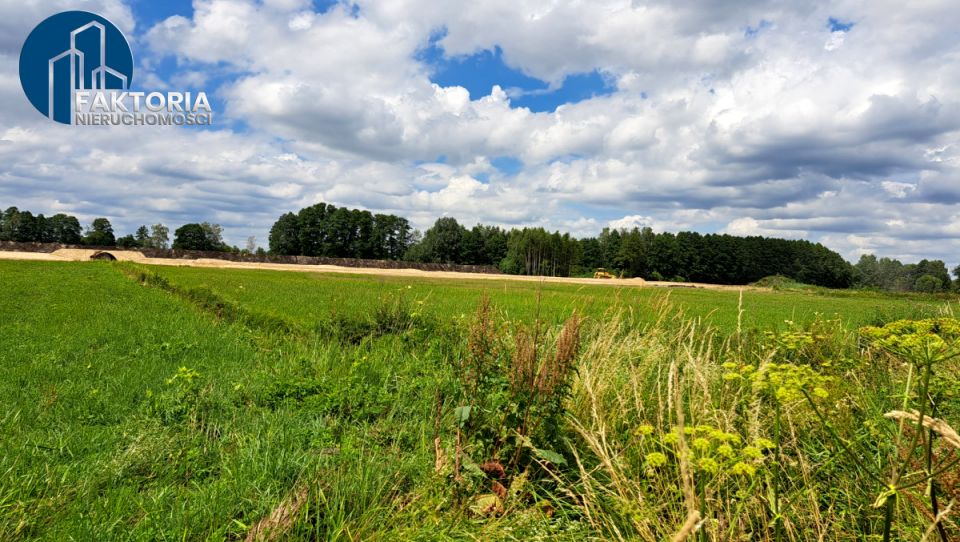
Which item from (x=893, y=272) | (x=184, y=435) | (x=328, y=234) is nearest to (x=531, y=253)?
(x=328, y=234)

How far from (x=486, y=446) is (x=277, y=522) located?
5.33ft

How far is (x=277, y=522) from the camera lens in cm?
314

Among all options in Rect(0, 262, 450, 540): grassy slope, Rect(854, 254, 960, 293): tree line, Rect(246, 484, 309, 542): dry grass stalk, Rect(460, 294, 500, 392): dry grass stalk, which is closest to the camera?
Rect(246, 484, 309, 542): dry grass stalk

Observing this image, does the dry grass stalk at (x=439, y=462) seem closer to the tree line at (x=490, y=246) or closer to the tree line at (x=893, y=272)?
the tree line at (x=490, y=246)

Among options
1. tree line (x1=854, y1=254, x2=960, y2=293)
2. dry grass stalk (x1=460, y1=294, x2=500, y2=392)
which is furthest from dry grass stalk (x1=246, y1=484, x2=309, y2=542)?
tree line (x1=854, y1=254, x2=960, y2=293)

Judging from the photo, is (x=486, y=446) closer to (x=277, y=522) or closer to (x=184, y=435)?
(x=277, y=522)

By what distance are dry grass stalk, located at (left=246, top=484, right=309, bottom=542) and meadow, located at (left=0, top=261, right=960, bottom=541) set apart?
0.02m

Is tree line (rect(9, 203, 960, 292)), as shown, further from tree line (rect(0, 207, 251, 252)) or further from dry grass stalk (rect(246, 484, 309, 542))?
dry grass stalk (rect(246, 484, 309, 542))

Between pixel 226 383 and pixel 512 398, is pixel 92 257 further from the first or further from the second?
pixel 512 398

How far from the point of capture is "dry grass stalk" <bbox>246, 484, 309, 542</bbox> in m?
3.05

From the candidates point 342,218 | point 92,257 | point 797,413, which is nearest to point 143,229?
point 342,218

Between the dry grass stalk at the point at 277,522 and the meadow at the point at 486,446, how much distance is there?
0.7 inches

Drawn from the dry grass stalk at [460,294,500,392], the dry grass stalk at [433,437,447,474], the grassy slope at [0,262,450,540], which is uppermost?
the dry grass stalk at [460,294,500,392]

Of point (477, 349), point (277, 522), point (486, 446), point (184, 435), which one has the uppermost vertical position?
point (477, 349)
